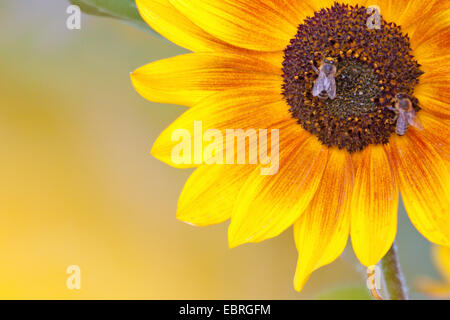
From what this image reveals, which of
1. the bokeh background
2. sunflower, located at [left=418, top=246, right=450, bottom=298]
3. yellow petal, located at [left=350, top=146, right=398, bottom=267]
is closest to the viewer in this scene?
yellow petal, located at [left=350, top=146, right=398, bottom=267]

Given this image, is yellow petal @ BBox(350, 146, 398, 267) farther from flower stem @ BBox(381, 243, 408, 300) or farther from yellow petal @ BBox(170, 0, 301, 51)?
yellow petal @ BBox(170, 0, 301, 51)

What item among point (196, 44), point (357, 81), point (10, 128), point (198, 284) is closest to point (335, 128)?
point (357, 81)

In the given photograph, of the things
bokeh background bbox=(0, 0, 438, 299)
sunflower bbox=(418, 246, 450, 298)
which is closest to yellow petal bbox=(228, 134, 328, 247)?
sunflower bbox=(418, 246, 450, 298)

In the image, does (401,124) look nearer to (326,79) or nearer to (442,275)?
(326,79)
